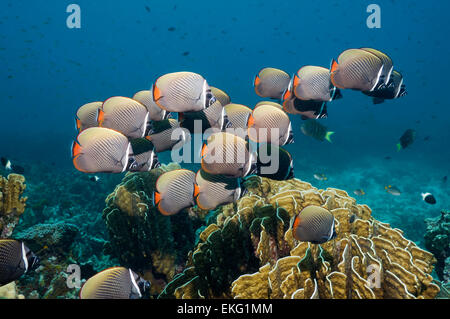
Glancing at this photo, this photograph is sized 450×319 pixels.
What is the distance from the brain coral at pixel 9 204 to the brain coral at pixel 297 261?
105 inches

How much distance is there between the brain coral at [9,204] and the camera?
373cm

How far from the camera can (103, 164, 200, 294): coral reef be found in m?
3.85

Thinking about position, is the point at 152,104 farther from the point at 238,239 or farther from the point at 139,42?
the point at 139,42

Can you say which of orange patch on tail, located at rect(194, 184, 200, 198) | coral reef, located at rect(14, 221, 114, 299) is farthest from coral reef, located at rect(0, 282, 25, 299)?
orange patch on tail, located at rect(194, 184, 200, 198)

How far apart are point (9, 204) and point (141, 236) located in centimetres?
207

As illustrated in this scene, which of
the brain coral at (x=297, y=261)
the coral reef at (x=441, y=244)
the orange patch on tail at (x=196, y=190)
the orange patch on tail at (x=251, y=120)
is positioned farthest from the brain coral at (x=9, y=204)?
the coral reef at (x=441, y=244)

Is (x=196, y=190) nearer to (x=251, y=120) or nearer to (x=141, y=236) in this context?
(x=251, y=120)

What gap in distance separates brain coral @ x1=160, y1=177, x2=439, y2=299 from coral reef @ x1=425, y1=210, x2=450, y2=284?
246 centimetres

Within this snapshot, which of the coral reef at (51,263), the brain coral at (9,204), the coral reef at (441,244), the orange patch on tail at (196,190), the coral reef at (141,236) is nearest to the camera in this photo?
the orange patch on tail at (196,190)

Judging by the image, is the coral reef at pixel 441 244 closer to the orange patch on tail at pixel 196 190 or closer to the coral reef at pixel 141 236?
the coral reef at pixel 141 236

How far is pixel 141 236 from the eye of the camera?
12.6 feet

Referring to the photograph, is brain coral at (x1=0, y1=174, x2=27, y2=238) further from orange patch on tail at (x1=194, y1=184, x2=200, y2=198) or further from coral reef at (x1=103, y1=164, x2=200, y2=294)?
orange patch on tail at (x1=194, y1=184, x2=200, y2=198)

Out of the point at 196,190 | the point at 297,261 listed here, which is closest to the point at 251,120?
the point at 196,190

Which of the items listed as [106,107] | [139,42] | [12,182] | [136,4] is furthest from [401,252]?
[139,42]
